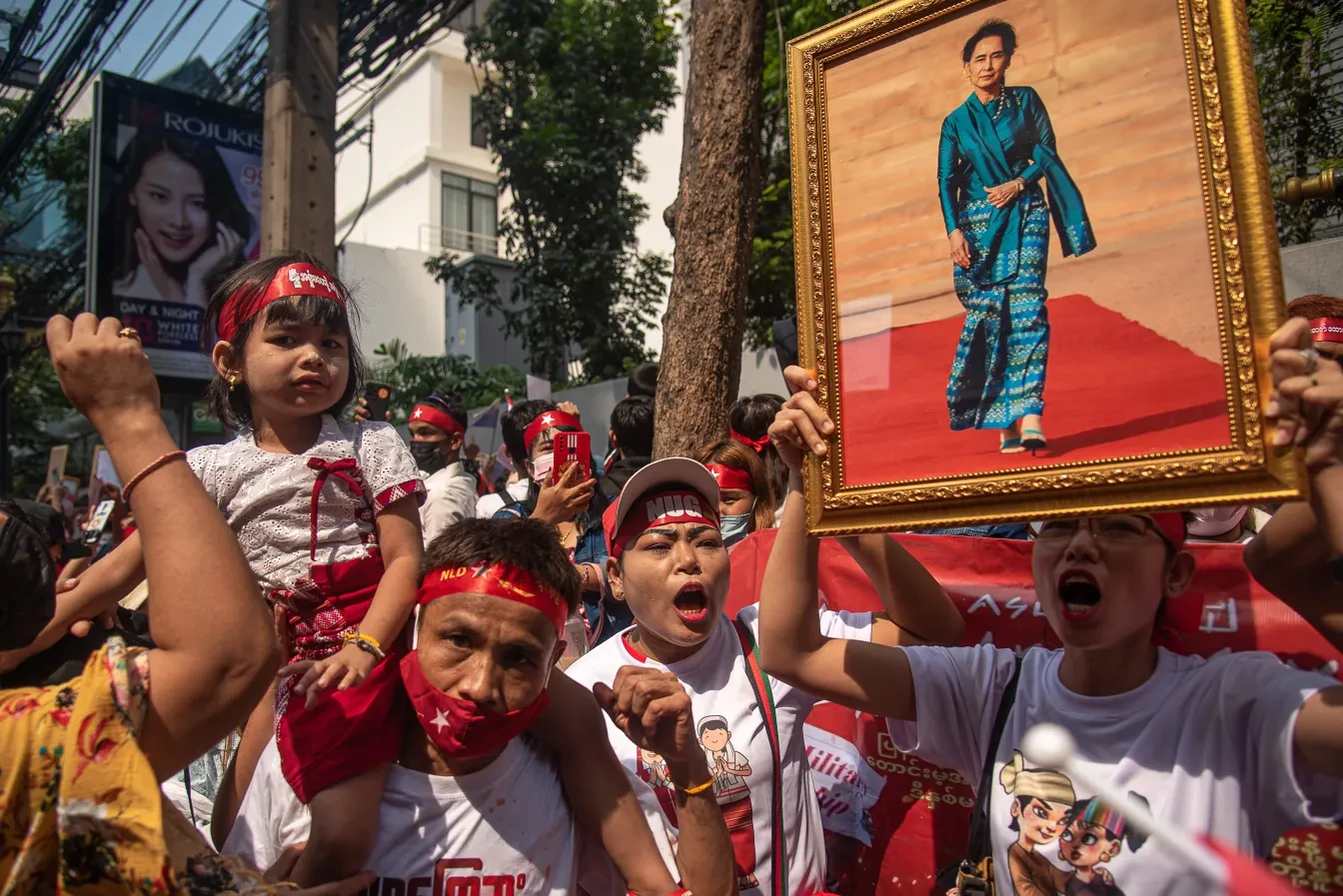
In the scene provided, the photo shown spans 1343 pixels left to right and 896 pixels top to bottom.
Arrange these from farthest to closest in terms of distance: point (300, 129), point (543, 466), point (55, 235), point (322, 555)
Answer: point (55, 235) → point (300, 129) → point (543, 466) → point (322, 555)

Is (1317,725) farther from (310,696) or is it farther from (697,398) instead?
(697,398)

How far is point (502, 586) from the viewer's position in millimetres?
2104

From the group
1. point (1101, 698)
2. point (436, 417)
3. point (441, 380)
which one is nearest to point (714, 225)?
point (436, 417)

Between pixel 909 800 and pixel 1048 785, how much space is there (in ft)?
3.26

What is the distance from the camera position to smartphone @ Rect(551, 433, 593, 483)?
148 inches

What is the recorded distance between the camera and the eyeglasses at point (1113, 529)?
198cm

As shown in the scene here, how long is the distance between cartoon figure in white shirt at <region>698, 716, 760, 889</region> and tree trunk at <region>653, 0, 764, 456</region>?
7.89 ft

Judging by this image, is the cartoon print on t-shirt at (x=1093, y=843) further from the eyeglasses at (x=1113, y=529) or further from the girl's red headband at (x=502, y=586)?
the girl's red headband at (x=502, y=586)

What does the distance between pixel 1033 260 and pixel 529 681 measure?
Answer: 1353 mm

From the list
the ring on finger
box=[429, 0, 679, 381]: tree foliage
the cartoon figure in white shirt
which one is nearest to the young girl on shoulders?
the cartoon figure in white shirt

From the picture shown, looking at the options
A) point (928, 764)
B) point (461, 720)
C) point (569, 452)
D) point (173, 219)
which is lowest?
point (928, 764)

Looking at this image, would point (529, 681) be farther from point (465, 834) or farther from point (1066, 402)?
point (1066, 402)

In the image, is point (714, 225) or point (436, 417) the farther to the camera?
point (436, 417)

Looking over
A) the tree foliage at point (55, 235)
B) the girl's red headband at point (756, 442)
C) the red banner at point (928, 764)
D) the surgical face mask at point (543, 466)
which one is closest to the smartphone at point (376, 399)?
the surgical face mask at point (543, 466)
